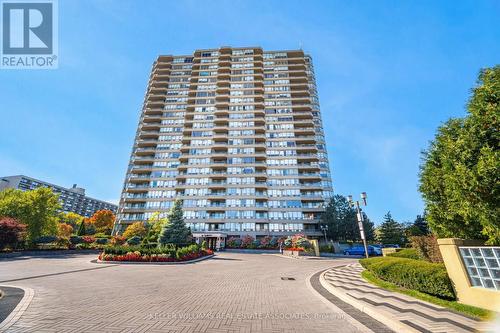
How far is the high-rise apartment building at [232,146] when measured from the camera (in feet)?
169

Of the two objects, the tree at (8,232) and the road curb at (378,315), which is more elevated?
the tree at (8,232)

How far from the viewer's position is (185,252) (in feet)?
70.2

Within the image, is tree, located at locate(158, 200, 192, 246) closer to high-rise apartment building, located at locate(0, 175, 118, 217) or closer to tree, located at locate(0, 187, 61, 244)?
tree, located at locate(0, 187, 61, 244)

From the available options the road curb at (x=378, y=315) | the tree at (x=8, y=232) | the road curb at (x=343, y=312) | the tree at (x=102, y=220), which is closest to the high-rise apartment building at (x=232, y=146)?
the tree at (x=102, y=220)

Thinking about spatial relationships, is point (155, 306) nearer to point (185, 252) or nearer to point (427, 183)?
point (427, 183)

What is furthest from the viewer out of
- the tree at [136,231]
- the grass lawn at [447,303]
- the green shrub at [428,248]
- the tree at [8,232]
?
the tree at [136,231]

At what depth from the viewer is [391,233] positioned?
51562 millimetres

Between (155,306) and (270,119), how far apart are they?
5776cm

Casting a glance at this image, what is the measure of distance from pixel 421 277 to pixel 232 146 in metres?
51.3

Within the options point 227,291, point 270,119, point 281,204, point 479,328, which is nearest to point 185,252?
point 227,291

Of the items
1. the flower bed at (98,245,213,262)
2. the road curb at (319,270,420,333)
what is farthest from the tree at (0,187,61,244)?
the road curb at (319,270,420,333)

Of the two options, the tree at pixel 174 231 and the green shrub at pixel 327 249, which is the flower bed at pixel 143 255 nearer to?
the tree at pixel 174 231

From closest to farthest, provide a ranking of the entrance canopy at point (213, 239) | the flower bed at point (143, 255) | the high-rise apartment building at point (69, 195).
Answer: the flower bed at point (143, 255), the entrance canopy at point (213, 239), the high-rise apartment building at point (69, 195)

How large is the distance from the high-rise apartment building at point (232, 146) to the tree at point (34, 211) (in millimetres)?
18210
